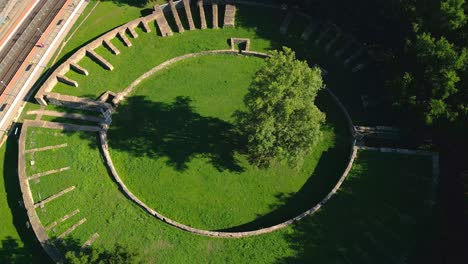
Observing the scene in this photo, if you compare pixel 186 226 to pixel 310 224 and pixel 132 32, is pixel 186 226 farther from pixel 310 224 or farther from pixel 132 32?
pixel 132 32

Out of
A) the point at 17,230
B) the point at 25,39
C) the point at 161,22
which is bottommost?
the point at 17,230

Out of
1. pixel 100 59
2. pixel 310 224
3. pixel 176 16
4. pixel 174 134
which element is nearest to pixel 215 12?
pixel 176 16

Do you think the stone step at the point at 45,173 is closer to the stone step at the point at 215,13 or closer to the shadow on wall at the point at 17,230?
the shadow on wall at the point at 17,230

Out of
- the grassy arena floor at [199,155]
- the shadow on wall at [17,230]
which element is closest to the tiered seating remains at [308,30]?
the grassy arena floor at [199,155]

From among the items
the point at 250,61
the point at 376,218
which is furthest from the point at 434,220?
the point at 250,61

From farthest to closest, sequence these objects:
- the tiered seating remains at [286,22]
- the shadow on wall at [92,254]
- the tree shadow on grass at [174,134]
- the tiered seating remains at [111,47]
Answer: the tiered seating remains at [286,22] → the tiered seating remains at [111,47] → the tree shadow on grass at [174,134] → the shadow on wall at [92,254]
